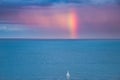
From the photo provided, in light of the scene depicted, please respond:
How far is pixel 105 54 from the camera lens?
9.89 ft

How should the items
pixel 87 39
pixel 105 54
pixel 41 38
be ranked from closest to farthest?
pixel 87 39 < pixel 41 38 < pixel 105 54

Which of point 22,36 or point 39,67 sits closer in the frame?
point 22,36

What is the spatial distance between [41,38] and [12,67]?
39 cm

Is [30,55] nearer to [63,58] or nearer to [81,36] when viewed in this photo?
[63,58]

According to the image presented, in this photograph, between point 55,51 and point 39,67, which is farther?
point 39,67

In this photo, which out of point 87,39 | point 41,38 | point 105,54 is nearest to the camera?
point 87,39

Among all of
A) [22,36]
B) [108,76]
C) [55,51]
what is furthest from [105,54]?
[22,36]

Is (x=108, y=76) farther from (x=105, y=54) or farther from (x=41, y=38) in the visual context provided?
(x=41, y=38)

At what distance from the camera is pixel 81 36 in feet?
8.27

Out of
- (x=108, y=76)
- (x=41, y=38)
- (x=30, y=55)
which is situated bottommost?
(x=108, y=76)

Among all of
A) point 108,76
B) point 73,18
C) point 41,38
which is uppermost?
point 73,18

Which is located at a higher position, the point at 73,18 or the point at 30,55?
the point at 73,18

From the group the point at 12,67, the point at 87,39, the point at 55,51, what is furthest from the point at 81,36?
the point at 12,67

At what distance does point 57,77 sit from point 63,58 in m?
0.25
